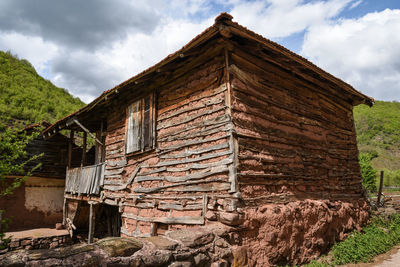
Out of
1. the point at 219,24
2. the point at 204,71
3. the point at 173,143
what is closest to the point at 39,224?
the point at 173,143

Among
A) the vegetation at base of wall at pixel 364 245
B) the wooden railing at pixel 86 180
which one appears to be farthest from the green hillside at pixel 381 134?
the wooden railing at pixel 86 180

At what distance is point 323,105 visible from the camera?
7.33 m

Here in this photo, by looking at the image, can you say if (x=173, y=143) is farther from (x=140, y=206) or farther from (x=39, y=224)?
(x=39, y=224)

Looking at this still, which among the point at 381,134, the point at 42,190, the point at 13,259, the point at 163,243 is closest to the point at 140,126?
the point at 163,243

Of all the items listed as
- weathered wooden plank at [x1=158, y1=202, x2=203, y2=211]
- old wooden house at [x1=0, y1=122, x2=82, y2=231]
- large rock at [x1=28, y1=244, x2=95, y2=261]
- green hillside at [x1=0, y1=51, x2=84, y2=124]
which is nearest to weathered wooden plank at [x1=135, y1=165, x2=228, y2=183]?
weathered wooden plank at [x1=158, y1=202, x2=203, y2=211]

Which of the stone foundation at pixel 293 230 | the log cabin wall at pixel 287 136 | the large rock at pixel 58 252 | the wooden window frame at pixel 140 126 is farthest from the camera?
the wooden window frame at pixel 140 126

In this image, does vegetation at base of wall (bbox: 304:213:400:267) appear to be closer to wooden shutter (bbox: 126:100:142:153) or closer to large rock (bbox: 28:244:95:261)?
large rock (bbox: 28:244:95:261)

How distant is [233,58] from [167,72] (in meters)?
1.76

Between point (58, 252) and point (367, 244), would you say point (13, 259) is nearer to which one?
point (58, 252)

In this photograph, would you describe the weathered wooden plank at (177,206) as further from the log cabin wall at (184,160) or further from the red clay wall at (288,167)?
the red clay wall at (288,167)

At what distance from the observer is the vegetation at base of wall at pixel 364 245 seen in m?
5.23

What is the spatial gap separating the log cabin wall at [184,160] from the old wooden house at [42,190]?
8.40 metres

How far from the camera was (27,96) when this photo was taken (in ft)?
87.4

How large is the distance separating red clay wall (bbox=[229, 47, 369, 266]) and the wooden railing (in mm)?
5684
